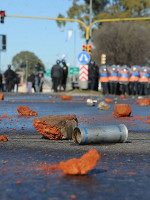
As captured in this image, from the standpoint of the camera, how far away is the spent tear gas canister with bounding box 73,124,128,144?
638cm

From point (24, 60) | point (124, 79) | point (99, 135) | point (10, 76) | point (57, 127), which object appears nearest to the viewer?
point (99, 135)

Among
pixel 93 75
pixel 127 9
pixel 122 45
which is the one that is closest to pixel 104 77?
pixel 93 75

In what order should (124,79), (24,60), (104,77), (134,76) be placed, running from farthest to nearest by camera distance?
(24,60) → (134,76) → (124,79) → (104,77)

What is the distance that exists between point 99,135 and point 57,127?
→ 874 millimetres

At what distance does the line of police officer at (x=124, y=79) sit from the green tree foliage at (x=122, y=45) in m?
25.4

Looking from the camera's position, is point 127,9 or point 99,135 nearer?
point 99,135

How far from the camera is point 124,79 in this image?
3062 cm

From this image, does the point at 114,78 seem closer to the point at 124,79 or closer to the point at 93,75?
the point at 124,79

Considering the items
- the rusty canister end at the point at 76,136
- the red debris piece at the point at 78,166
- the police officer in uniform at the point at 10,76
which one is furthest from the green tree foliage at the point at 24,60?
the red debris piece at the point at 78,166

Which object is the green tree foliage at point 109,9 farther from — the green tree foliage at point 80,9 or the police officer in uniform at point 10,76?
the police officer in uniform at point 10,76

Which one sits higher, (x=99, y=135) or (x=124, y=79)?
(x=99, y=135)

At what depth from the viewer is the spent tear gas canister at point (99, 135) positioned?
638cm

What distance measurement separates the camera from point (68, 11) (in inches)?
2643

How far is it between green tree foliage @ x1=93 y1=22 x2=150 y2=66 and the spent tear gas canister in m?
51.1
